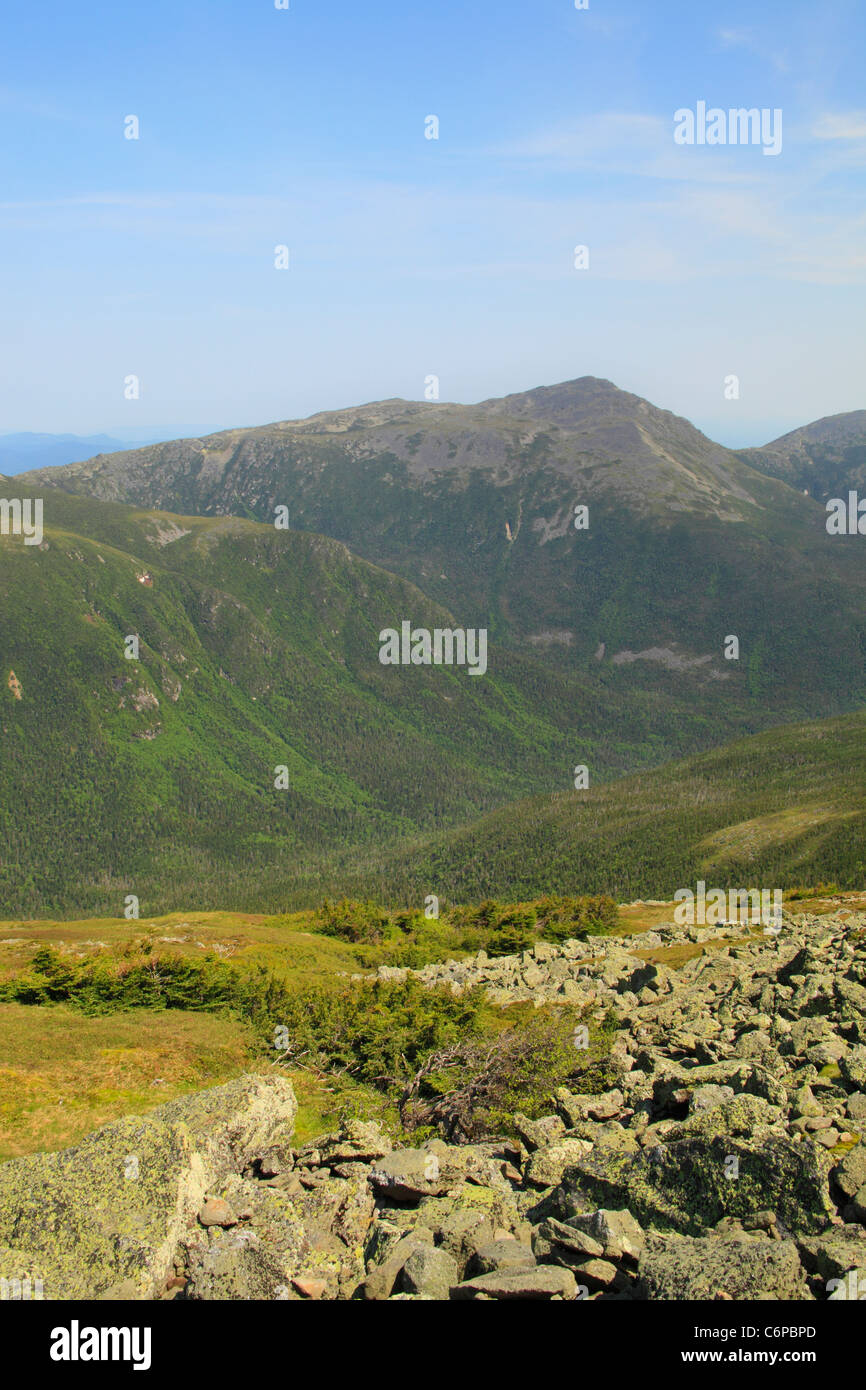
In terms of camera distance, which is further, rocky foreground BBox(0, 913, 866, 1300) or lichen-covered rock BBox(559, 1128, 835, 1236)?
lichen-covered rock BBox(559, 1128, 835, 1236)

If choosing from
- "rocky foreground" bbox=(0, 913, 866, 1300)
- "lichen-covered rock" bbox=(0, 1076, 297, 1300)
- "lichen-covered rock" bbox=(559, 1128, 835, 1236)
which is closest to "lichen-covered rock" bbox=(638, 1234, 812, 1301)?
"rocky foreground" bbox=(0, 913, 866, 1300)

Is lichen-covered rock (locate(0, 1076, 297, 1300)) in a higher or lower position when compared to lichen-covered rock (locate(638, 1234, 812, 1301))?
lower

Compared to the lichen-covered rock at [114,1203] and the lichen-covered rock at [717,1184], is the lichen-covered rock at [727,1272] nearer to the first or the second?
the lichen-covered rock at [717,1184]

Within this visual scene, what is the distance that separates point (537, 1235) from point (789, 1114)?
9.26m

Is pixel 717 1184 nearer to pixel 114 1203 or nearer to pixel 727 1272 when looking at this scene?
pixel 727 1272

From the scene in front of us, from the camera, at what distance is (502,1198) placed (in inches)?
958

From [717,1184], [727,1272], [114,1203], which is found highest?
[727,1272]

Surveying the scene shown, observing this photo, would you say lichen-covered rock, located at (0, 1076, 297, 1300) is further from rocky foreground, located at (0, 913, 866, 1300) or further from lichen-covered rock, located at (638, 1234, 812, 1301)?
lichen-covered rock, located at (638, 1234, 812, 1301)

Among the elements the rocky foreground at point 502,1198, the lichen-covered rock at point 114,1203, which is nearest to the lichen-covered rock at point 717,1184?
the rocky foreground at point 502,1198

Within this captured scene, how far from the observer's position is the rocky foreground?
18.1m

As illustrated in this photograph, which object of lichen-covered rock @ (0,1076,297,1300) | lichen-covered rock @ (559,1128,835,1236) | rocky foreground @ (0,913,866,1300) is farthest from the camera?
lichen-covered rock @ (0,1076,297,1300)

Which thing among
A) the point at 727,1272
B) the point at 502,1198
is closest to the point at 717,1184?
the point at 727,1272
